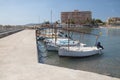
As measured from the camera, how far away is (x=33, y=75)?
6344mm

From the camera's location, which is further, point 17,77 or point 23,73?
point 23,73

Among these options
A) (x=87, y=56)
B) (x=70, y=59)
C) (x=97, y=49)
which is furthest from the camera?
(x=97, y=49)

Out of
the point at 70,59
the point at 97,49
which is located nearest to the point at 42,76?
the point at 70,59

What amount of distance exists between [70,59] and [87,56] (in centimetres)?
273

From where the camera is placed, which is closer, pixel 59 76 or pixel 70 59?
pixel 59 76

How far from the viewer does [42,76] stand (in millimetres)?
6184

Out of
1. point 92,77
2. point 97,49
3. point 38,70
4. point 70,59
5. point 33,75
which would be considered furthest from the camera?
point 97,49

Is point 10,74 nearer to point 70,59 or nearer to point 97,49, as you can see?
point 70,59

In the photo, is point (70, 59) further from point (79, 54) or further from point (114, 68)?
point (114, 68)

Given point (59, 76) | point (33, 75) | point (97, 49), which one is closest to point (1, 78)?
point (33, 75)

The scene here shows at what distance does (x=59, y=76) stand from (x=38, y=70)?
117 cm

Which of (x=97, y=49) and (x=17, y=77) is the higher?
(x=17, y=77)

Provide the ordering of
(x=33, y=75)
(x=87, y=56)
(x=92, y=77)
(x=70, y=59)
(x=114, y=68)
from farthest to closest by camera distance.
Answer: (x=87, y=56), (x=70, y=59), (x=114, y=68), (x=33, y=75), (x=92, y=77)

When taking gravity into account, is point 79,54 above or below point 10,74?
below
